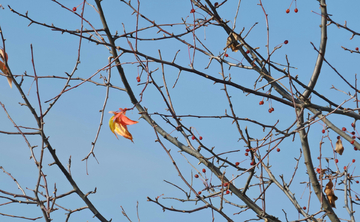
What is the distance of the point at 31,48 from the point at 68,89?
1.57 feet

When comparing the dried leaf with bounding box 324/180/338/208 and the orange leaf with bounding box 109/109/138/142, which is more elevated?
the orange leaf with bounding box 109/109/138/142

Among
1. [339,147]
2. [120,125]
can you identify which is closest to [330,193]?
[339,147]

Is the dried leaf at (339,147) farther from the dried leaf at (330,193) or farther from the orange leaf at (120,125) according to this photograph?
the orange leaf at (120,125)

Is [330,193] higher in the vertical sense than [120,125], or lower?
lower

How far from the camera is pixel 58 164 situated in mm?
2398

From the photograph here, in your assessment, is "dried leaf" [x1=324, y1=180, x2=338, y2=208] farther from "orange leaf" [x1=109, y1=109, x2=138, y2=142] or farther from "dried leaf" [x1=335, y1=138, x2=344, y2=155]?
"orange leaf" [x1=109, y1=109, x2=138, y2=142]

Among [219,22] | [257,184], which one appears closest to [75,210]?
[257,184]

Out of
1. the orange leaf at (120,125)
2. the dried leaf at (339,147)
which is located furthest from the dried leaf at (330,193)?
the orange leaf at (120,125)

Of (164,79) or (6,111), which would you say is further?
(164,79)

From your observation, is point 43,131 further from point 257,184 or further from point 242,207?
point 257,184

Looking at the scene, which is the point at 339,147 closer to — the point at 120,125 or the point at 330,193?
the point at 330,193

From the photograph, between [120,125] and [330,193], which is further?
[330,193]

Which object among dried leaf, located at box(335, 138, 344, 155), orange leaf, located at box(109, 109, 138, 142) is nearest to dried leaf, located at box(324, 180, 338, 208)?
dried leaf, located at box(335, 138, 344, 155)

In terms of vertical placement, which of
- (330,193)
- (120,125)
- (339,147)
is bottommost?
(330,193)
